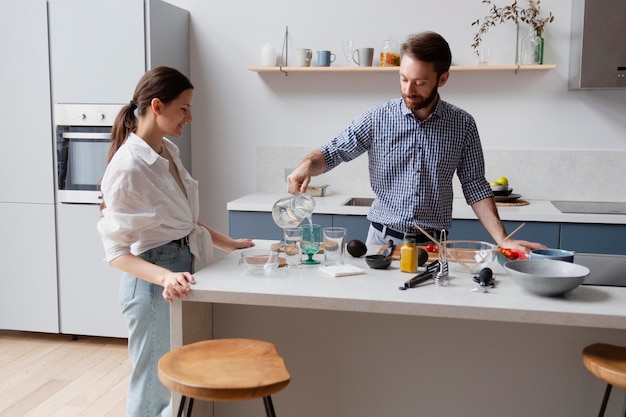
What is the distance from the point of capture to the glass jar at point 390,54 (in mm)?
4070

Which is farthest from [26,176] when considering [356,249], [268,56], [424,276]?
[424,276]

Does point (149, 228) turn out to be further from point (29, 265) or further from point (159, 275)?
point (29, 265)

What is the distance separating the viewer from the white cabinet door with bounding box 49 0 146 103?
3.85 metres

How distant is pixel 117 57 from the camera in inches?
152

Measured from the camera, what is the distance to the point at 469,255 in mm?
2391

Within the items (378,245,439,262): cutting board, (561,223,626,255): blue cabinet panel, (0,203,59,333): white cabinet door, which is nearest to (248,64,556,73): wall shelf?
(561,223,626,255): blue cabinet panel

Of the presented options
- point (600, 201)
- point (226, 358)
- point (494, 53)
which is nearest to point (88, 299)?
point (226, 358)

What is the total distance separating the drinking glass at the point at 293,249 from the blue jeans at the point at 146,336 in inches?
17.1

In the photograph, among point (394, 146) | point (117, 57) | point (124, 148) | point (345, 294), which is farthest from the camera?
point (117, 57)

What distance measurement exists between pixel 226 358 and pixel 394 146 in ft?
4.19

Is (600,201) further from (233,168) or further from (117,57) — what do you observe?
(117,57)

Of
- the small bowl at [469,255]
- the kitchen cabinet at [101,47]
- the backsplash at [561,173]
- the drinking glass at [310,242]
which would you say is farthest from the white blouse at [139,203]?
the backsplash at [561,173]

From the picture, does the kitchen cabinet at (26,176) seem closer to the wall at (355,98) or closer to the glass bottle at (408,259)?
the wall at (355,98)

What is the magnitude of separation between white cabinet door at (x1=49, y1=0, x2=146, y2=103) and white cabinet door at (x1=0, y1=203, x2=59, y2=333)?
0.75 metres
